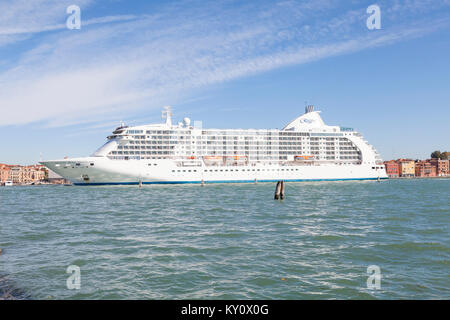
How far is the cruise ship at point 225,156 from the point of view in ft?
188

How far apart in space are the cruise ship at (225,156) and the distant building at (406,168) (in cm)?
8669

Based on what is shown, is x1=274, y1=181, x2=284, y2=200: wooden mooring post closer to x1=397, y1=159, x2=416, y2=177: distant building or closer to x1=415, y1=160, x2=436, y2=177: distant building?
x1=397, y1=159, x2=416, y2=177: distant building

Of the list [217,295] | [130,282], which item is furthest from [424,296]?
[130,282]

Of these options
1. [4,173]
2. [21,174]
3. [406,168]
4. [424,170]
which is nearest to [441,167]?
[424,170]

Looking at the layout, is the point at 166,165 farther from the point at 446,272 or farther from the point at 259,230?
the point at 446,272

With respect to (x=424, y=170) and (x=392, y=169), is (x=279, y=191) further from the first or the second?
(x=424, y=170)

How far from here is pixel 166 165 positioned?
60375 mm

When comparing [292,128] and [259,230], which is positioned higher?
[292,128]

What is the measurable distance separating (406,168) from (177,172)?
427 ft

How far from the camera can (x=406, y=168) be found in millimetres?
154125

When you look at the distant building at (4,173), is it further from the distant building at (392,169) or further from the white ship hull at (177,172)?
the distant building at (392,169)

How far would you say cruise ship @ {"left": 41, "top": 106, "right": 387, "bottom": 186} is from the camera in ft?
188
